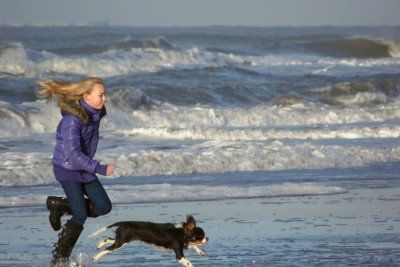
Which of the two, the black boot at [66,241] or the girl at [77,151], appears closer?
the girl at [77,151]

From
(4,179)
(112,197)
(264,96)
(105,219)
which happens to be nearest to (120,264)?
(105,219)

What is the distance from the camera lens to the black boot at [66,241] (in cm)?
769

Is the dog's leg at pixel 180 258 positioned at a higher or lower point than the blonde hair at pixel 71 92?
lower

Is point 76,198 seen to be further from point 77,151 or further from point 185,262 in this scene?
point 185,262

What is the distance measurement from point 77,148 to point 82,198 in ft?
1.45

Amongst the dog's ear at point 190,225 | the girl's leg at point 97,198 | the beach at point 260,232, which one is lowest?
the beach at point 260,232

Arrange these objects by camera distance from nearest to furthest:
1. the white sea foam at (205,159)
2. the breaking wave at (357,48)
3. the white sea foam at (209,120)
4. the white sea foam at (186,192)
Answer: the white sea foam at (186,192), the white sea foam at (205,159), the white sea foam at (209,120), the breaking wave at (357,48)

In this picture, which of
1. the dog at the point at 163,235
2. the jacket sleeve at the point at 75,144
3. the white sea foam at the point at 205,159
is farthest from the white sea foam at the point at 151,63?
the dog at the point at 163,235

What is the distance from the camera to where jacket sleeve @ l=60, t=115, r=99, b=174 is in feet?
24.1

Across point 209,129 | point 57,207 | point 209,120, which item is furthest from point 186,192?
point 209,120

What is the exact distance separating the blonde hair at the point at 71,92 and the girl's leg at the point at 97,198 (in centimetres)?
54

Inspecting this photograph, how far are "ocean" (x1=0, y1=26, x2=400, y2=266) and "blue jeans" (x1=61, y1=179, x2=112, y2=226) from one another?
595mm

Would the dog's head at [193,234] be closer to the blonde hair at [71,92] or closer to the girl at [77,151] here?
the girl at [77,151]

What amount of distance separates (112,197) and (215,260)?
3.78 metres
